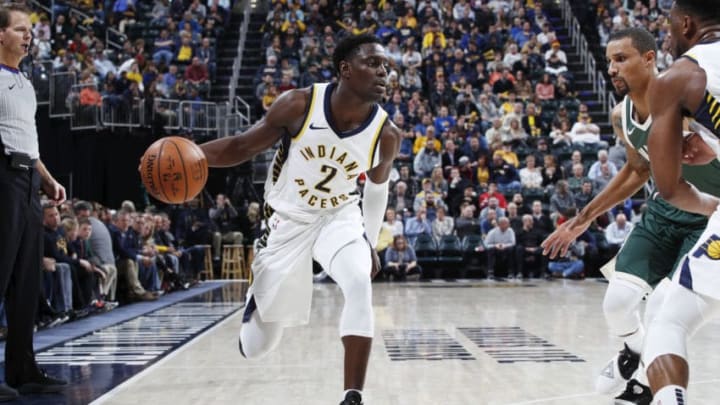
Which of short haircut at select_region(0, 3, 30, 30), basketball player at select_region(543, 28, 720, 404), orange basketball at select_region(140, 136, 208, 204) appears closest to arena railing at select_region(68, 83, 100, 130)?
short haircut at select_region(0, 3, 30, 30)

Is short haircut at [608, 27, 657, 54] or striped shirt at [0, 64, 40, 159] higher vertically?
short haircut at [608, 27, 657, 54]

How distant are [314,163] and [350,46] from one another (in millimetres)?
574

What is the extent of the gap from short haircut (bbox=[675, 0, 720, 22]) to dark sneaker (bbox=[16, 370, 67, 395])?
11.2 ft

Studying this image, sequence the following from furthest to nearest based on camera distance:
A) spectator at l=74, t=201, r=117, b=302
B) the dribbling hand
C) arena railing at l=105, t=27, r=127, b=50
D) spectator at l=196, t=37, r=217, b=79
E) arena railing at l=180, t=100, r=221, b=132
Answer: arena railing at l=105, t=27, r=127, b=50
spectator at l=196, t=37, r=217, b=79
arena railing at l=180, t=100, r=221, b=132
spectator at l=74, t=201, r=117, b=302
the dribbling hand

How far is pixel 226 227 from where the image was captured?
1480 centimetres

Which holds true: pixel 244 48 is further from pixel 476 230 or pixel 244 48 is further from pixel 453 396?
pixel 453 396

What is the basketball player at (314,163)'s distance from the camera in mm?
3988

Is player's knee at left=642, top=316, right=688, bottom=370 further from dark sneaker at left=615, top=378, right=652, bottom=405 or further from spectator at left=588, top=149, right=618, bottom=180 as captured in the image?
spectator at left=588, top=149, right=618, bottom=180

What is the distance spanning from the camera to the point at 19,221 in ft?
14.3

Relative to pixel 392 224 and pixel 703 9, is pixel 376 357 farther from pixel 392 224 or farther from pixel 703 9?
pixel 392 224

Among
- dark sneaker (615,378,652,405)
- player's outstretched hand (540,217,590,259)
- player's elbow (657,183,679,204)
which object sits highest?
player's elbow (657,183,679,204)

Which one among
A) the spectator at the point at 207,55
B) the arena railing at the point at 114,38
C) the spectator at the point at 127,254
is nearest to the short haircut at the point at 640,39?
the spectator at the point at 127,254

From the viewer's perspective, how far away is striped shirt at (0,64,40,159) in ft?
14.2

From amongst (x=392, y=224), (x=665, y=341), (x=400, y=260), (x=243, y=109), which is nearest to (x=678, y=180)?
(x=665, y=341)
